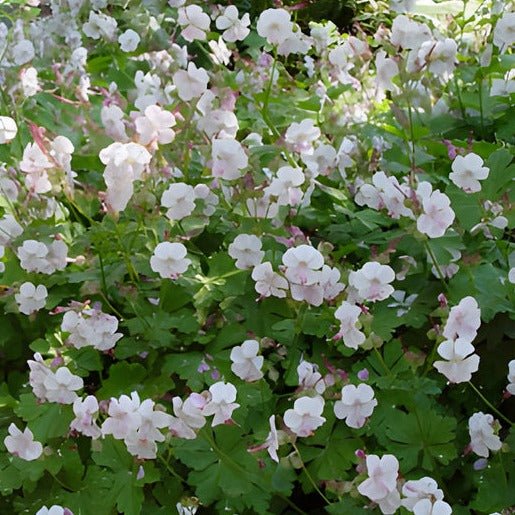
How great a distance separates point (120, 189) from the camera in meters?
1.63

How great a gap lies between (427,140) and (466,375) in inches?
31.5

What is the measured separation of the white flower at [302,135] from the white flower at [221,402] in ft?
2.08

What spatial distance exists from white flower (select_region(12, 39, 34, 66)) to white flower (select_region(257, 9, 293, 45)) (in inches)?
38.3

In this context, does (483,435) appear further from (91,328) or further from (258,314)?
(91,328)

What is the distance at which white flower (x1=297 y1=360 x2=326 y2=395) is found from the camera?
1.58 m

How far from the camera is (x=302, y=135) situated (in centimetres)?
189

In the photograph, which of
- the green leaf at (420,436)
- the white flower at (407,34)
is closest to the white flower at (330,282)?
the green leaf at (420,436)

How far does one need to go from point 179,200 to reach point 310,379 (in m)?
0.43

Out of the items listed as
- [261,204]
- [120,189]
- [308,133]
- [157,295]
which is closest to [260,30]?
[308,133]

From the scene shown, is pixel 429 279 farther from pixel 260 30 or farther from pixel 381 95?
pixel 381 95

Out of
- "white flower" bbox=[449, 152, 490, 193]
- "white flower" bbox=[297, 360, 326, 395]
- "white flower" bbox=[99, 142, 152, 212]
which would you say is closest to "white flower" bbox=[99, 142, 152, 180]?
"white flower" bbox=[99, 142, 152, 212]

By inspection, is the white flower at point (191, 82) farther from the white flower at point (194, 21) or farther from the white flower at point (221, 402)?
the white flower at point (221, 402)

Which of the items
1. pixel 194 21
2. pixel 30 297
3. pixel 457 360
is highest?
pixel 194 21

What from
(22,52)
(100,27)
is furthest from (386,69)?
(100,27)
